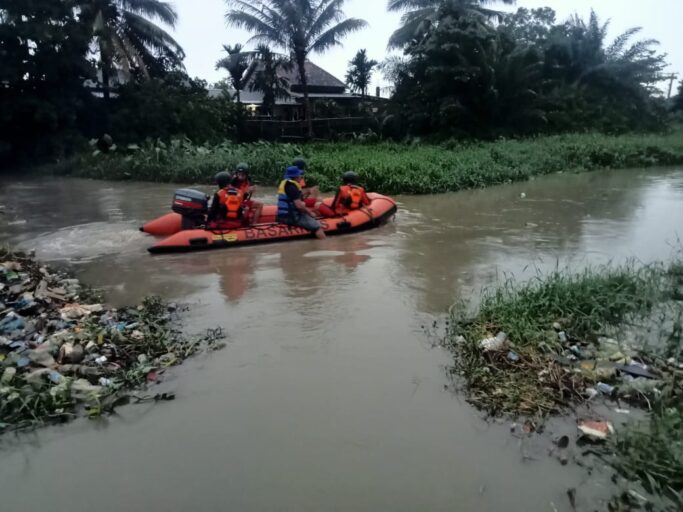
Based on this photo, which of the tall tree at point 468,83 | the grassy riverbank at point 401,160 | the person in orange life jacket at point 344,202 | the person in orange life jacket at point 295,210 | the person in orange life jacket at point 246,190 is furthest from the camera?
the tall tree at point 468,83

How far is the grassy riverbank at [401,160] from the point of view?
45.5 feet

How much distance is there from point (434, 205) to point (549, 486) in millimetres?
9079

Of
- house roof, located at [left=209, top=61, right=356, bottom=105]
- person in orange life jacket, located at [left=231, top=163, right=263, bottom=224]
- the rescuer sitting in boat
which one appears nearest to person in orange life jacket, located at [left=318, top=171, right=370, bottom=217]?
the rescuer sitting in boat

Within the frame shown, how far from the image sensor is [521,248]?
826 centimetres

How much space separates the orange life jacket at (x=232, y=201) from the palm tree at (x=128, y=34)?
12561mm

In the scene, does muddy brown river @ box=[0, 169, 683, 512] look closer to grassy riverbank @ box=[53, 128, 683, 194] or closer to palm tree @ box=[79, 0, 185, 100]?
grassy riverbank @ box=[53, 128, 683, 194]

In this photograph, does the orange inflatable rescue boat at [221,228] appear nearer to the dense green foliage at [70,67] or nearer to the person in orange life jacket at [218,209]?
the person in orange life jacket at [218,209]

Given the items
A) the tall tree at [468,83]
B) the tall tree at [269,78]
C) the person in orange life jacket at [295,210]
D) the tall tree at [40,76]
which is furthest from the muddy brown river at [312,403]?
the tall tree at [269,78]

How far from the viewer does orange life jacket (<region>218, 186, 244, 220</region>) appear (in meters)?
8.31

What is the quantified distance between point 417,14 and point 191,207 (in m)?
17.3

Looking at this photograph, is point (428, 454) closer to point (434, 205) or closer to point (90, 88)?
point (434, 205)

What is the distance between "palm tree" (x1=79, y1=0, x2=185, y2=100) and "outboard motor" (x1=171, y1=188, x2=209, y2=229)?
12.1 meters

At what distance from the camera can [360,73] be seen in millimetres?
29797

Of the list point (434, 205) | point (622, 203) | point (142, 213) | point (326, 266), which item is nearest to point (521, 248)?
point (326, 266)
